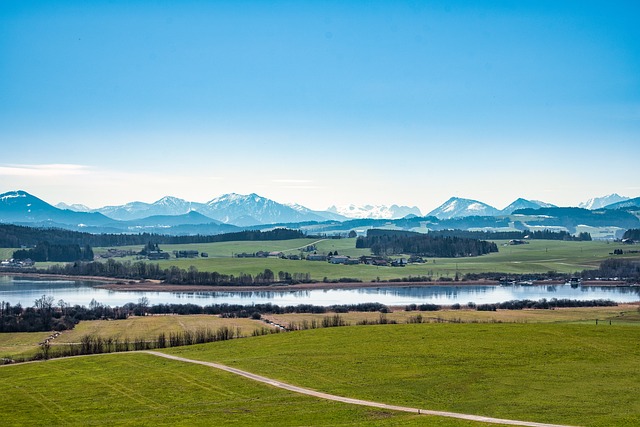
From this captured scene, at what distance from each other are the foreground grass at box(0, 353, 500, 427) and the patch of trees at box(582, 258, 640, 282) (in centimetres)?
11444

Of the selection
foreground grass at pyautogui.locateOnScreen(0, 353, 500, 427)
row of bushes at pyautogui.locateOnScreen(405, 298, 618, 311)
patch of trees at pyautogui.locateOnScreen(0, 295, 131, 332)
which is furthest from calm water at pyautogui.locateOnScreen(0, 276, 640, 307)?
foreground grass at pyautogui.locateOnScreen(0, 353, 500, 427)

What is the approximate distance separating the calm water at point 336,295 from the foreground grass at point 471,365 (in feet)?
155

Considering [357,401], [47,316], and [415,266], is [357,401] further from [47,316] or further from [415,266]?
[415,266]

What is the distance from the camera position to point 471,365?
139 ft

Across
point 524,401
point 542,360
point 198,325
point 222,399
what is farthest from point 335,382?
point 198,325

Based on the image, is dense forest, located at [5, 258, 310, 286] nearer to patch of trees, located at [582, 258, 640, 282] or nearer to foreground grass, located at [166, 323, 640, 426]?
patch of trees, located at [582, 258, 640, 282]

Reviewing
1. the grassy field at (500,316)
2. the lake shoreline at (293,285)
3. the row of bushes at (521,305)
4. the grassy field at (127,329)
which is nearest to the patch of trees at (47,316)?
the grassy field at (127,329)

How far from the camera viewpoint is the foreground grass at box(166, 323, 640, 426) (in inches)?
1326

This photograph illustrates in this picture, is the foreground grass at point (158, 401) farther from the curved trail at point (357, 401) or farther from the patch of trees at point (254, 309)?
the patch of trees at point (254, 309)

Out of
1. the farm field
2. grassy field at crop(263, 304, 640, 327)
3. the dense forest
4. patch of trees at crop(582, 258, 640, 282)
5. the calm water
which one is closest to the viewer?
grassy field at crop(263, 304, 640, 327)

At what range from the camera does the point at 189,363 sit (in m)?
45.9

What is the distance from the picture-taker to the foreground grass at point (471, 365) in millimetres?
33688

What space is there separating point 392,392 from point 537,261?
14423 centimetres

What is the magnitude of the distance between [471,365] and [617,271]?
377 ft
